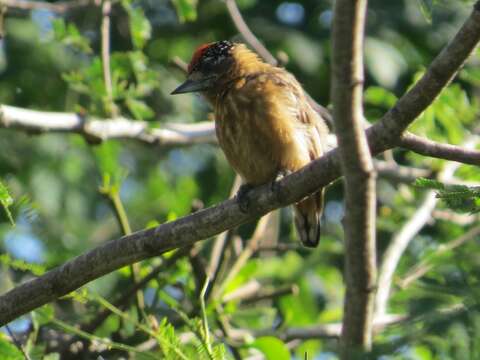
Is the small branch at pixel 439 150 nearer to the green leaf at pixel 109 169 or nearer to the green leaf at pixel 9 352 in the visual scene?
the green leaf at pixel 9 352

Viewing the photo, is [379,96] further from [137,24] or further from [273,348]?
[273,348]

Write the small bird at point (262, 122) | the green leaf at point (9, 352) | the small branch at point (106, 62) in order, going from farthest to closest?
the small branch at point (106, 62)
the small bird at point (262, 122)
the green leaf at point (9, 352)

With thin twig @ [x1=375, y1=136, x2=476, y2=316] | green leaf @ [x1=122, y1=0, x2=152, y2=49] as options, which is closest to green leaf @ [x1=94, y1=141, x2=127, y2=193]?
green leaf @ [x1=122, y1=0, x2=152, y2=49]

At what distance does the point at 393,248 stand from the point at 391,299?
46cm

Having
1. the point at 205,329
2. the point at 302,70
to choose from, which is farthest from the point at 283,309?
the point at 205,329

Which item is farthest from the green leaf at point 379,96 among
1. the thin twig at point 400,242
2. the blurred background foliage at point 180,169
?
the thin twig at point 400,242

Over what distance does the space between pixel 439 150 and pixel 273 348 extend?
1465 mm

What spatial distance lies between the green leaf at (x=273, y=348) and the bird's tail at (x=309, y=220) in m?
1.48

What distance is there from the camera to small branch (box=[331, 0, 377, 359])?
329 centimetres

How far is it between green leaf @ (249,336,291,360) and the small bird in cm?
99

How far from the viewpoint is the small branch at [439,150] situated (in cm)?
400

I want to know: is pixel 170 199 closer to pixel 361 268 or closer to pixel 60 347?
pixel 60 347

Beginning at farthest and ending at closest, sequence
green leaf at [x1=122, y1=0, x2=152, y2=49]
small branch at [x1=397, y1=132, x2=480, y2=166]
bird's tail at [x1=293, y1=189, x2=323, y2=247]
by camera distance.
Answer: green leaf at [x1=122, y1=0, x2=152, y2=49], bird's tail at [x1=293, y1=189, x2=323, y2=247], small branch at [x1=397, y1=132, x2=480, y2=166]

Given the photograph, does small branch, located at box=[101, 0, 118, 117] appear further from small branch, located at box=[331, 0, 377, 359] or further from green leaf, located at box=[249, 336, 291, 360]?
small branch, located at box=[331, 0, 377, 359]
